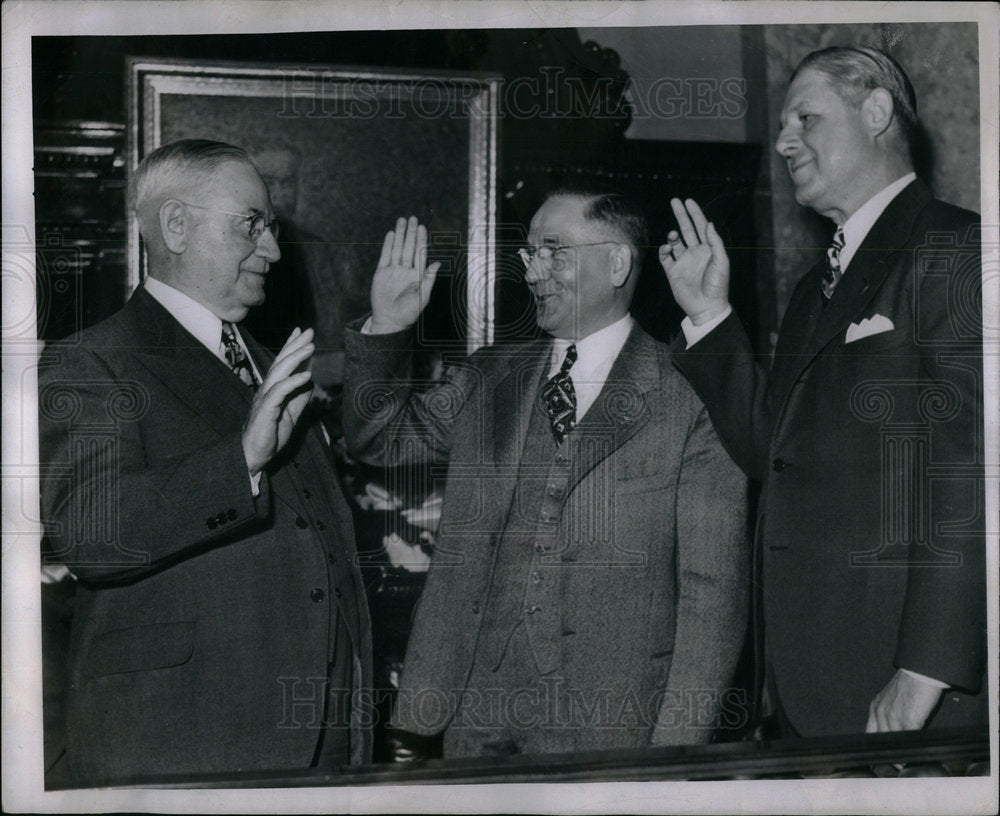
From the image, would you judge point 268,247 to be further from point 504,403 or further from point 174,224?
point 504,403

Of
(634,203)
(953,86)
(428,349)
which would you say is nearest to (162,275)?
(428,349)

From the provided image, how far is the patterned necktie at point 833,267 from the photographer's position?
9.93 feet

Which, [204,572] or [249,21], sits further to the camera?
[249,21]

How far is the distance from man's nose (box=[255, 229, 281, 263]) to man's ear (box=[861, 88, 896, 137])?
180cm

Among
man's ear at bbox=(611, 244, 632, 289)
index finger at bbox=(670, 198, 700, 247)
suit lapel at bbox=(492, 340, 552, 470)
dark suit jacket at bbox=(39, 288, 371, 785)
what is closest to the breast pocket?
dark suit jacket at bbox=(39, 288, 371, 785)

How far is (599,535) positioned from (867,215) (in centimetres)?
125

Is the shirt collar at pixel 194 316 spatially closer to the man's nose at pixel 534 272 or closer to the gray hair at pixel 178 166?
the gray hair at pixel 178 166

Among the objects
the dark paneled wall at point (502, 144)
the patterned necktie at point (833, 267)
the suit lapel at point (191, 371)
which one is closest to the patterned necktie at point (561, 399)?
the dark paneled wall at point (502, 144)

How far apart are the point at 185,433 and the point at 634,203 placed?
148cm

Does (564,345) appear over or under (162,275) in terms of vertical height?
under

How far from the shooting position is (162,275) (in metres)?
2.99

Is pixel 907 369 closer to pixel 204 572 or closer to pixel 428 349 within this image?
pixel 428 349

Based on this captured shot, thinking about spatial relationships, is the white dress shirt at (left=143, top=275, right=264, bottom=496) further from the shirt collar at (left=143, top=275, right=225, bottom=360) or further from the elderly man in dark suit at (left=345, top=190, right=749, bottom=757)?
the elderly man in dark suit at (left=345, top=190, right=749, bottom=757)

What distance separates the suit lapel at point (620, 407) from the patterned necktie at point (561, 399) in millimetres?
35
